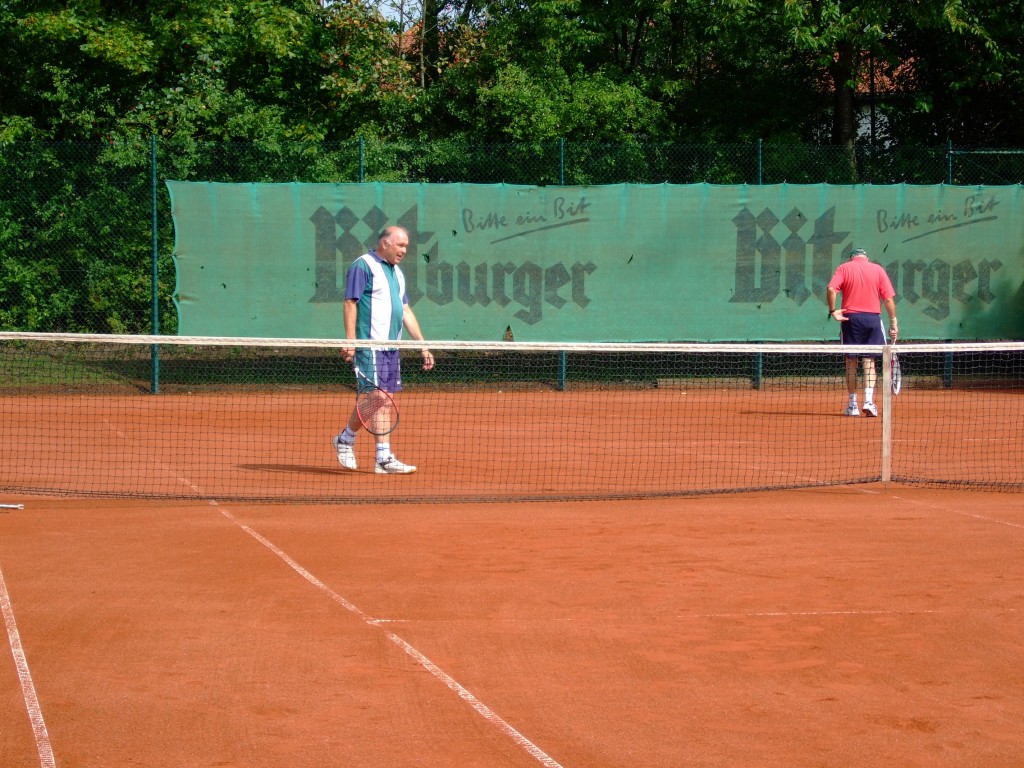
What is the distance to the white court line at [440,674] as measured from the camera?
392 cm

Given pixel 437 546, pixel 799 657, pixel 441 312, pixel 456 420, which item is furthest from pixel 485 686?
pixel 441 312

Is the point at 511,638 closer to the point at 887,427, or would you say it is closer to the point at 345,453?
the point at 345,453

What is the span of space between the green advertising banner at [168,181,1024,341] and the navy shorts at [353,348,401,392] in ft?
19.9

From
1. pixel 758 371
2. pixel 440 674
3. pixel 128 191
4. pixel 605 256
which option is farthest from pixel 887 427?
pixel 128 191

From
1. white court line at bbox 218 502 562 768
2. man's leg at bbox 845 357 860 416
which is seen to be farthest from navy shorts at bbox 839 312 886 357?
white court line at bbox 218 502 562 768

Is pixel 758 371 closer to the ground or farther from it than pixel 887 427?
farther from it

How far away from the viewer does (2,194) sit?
14.8m

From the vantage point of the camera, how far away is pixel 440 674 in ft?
15.3

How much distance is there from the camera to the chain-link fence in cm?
1484

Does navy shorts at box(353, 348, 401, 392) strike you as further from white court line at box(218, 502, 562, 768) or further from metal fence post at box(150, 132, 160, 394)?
metal fence post at box(150, 132, 160, 394)

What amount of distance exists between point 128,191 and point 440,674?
11.9 meters

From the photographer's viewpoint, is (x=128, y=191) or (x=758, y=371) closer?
(x=128, y=191)

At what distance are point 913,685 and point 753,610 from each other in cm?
108

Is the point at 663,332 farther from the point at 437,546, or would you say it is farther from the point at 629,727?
the point at 629,727
